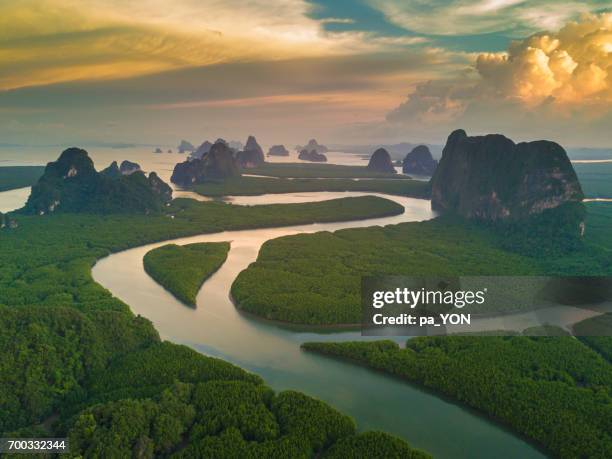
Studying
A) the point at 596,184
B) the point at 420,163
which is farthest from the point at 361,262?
the point at 420,163

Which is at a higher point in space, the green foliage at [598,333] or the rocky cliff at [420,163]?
the rocky cliff at [420,163]

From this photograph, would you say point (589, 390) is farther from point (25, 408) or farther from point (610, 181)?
point (610, 181)

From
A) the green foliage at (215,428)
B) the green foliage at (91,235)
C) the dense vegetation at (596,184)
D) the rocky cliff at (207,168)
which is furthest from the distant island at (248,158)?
the green foliage at (215,428)

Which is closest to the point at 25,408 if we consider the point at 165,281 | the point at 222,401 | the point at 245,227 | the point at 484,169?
the point at 222,401

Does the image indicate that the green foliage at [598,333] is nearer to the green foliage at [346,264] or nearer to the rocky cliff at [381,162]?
the green foliage at [346,264]

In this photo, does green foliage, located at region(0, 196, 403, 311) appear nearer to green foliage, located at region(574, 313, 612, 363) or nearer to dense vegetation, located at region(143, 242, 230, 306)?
dense vegetation, located at region(143, 242, 230, 306)

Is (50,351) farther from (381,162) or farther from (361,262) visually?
(381,162)
